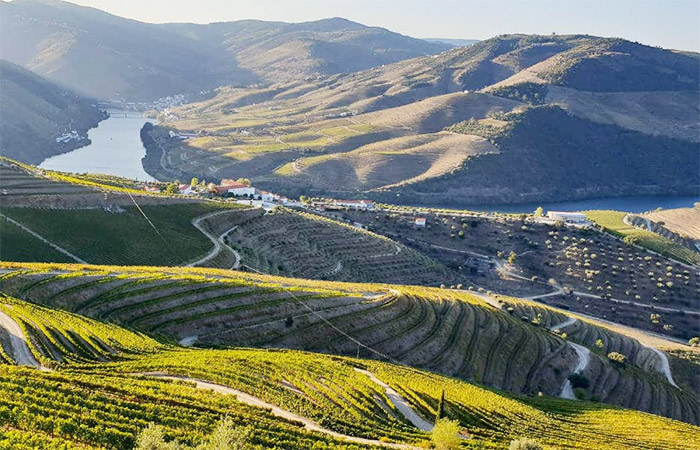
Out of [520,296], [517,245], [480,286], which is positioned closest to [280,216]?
[480,286]

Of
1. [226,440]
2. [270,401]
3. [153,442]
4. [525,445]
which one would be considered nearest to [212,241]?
[270,401]

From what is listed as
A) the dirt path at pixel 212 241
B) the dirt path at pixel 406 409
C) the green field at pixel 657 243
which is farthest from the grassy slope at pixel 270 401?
the green field at pixel 657 243

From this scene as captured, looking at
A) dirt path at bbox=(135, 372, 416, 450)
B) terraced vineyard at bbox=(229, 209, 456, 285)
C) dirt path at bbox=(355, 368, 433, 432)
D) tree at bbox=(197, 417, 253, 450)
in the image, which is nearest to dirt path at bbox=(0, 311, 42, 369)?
dirt path at bbox=(135, 372, 416, 450)

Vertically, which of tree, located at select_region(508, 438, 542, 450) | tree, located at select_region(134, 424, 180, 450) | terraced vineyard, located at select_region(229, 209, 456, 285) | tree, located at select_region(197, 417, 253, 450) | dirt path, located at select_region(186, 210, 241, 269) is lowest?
terraced vineyard, located at select_region(229, 209, 456, 285)

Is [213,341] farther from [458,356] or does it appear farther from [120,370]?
[458,356]

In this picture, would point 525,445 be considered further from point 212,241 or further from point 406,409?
point 212,241

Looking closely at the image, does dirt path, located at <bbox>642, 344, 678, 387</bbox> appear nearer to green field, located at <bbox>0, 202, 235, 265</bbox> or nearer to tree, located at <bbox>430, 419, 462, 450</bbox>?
tree, located at <bbox>430, 419, 462, 450</bbox>
